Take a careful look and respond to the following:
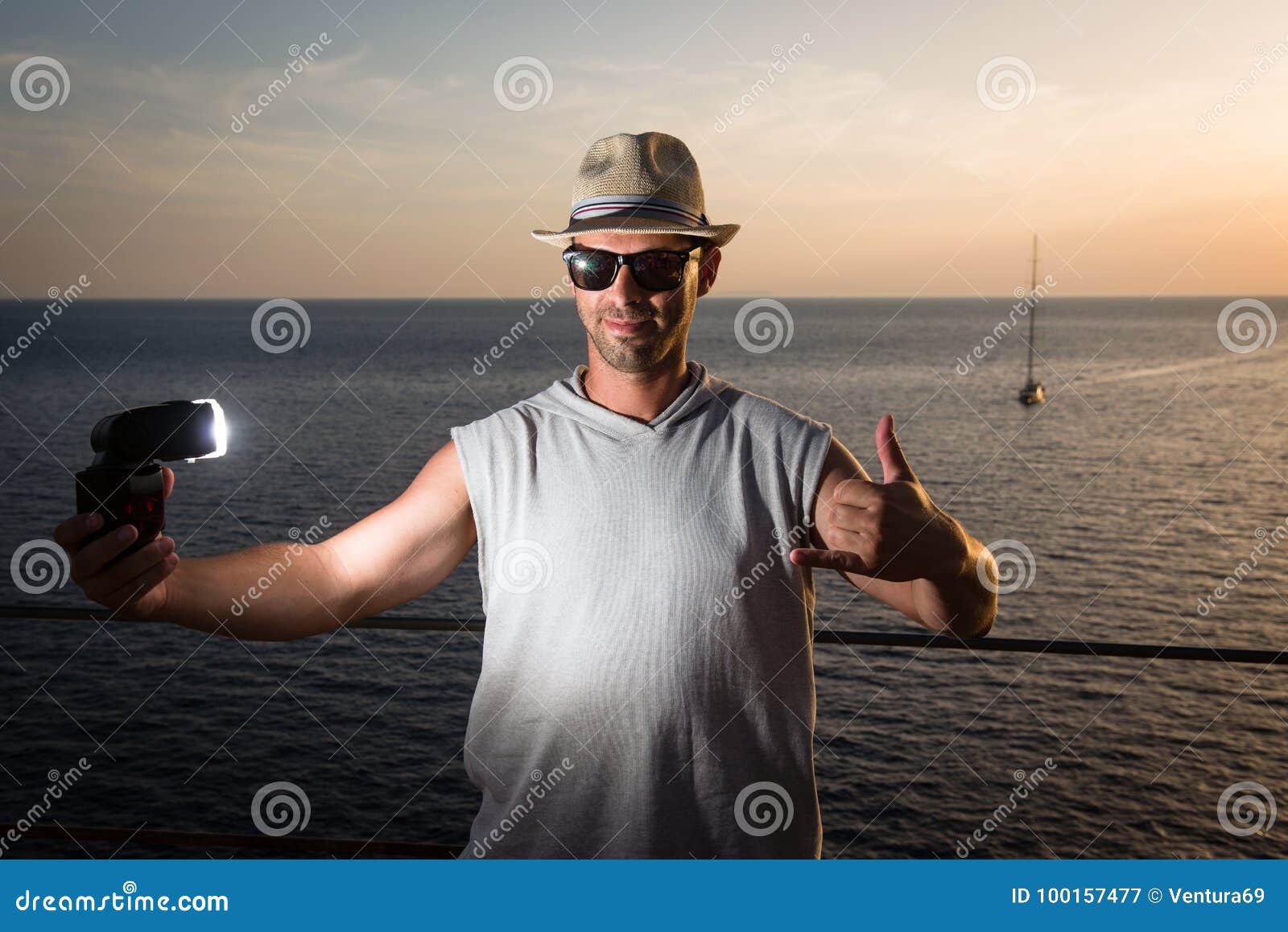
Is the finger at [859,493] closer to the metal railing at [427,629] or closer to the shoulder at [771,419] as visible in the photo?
the shoulder at [771,419]

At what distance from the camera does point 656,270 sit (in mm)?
2154

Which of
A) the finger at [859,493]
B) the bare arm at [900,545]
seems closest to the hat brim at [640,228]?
the bare arm at [900,545]

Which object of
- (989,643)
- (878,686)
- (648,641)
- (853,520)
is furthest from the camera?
(878,686)

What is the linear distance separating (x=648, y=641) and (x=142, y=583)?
0.96 metres

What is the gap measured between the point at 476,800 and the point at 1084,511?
3002 cm

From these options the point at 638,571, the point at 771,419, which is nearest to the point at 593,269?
the point at 771,419

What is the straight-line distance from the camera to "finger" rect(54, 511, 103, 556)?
1701 millimetres

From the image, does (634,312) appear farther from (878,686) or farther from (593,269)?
(878,686)

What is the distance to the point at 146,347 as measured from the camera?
379 ft

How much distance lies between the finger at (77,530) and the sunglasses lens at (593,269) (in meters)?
1.08

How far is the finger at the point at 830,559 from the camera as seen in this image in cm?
178

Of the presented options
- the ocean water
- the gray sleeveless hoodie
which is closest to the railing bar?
the gray sleeveless hoodie

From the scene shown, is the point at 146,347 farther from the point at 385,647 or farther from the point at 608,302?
the point at 608,302

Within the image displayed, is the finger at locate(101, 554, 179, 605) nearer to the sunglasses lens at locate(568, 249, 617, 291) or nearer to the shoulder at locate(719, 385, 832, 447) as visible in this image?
the sunglasses lens at locate(568, 249, 617, 291)
